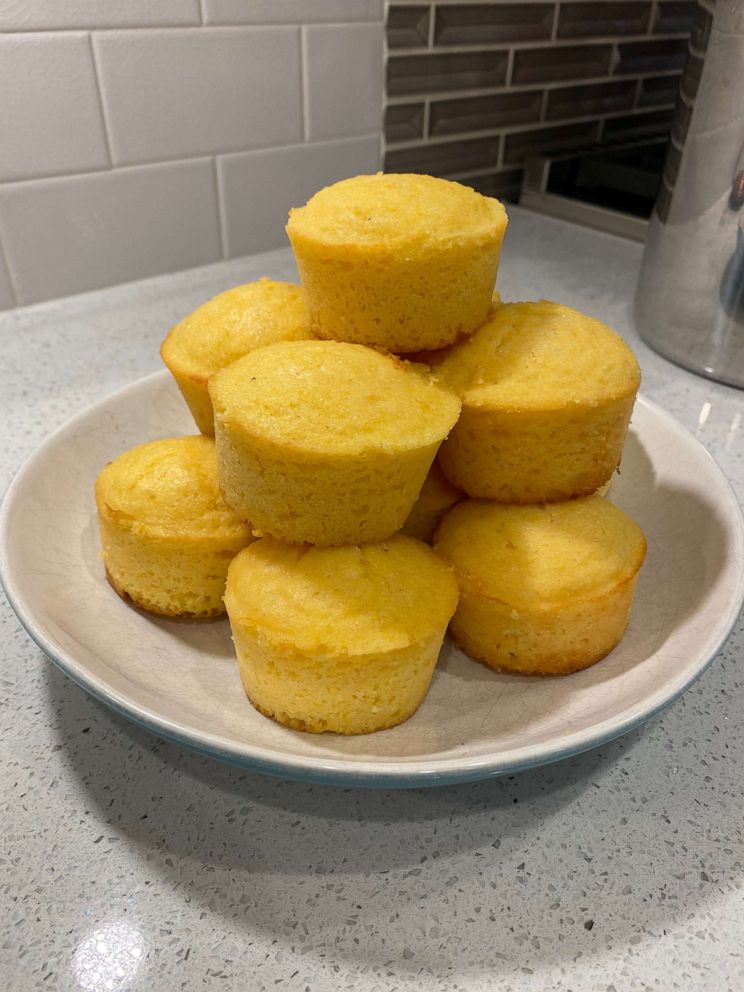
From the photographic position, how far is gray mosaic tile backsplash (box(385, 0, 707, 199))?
1.48m

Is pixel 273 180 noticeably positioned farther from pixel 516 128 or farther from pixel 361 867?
pixel 361 867

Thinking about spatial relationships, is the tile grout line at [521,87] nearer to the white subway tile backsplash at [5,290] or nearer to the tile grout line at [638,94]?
the tile grout line at [638,94]

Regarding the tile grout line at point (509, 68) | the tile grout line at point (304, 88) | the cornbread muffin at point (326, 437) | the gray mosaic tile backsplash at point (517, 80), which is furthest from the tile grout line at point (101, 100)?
the tile grout line at point (509, 68)

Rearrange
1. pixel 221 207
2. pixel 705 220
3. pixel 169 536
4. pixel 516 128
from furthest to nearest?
pixel 516 128, pixel 221 207, pixel 705 220, pixel 169 536

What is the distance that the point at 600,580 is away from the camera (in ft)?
1.99

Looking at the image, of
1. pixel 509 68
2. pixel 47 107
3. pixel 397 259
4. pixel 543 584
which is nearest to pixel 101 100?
pixel 47 107

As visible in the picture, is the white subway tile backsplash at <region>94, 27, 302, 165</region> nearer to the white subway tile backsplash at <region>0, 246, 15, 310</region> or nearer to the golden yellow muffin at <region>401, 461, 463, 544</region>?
the white subway tile backsplash at <region>0, 246, 15, 310</region>

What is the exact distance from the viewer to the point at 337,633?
1.76 ft

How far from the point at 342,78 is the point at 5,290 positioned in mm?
685

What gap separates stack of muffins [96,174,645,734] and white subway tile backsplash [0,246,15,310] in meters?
0.67

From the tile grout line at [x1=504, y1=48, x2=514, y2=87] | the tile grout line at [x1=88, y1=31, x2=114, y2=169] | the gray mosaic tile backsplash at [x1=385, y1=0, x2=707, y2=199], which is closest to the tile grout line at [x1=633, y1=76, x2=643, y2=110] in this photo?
the gray mosaic tile backsplash at [x1=385, y1=0, x2=707, y2=199]

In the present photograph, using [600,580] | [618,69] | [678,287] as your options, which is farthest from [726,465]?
[618,69]

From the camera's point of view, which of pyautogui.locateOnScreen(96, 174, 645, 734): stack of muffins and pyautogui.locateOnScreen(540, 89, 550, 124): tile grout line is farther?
pyautogui.locateOnScreen(540, 89, 550, 124): tile grout line

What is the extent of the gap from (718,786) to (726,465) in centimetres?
47
